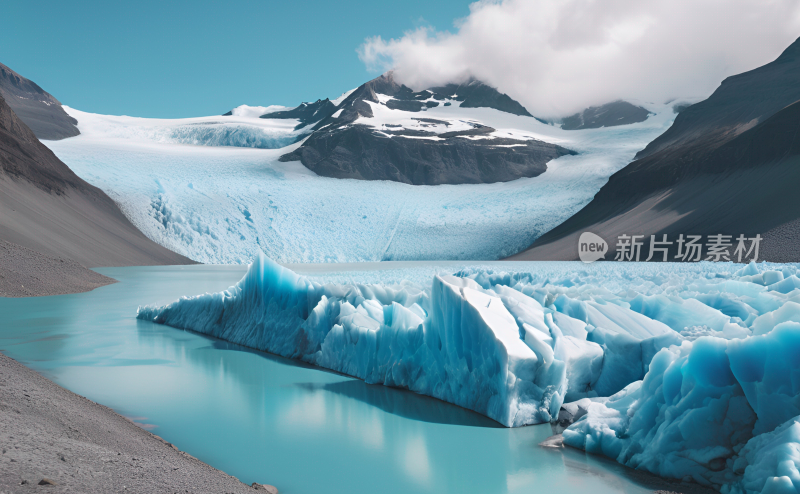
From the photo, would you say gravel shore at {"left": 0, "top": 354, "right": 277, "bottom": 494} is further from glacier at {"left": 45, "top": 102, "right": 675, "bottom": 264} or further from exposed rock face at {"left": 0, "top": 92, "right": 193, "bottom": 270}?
glacier at {"left": 45, "top": 102, "right": 675, "bottom": 264}

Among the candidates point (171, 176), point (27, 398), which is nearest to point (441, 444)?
point (27, 398)

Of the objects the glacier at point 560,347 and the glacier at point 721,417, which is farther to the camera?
the glacier at point 560,347

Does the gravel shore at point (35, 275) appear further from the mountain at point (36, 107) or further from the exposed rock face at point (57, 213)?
the mountain at point (36, 107)

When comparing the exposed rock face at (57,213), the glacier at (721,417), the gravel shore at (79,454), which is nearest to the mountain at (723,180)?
the glacier at (721,417)

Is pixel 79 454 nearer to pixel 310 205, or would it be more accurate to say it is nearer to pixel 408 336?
pixel 408 336

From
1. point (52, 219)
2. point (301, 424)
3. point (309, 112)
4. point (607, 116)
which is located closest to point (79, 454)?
point (301, 424)

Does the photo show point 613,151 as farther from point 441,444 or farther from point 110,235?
point 441,444
